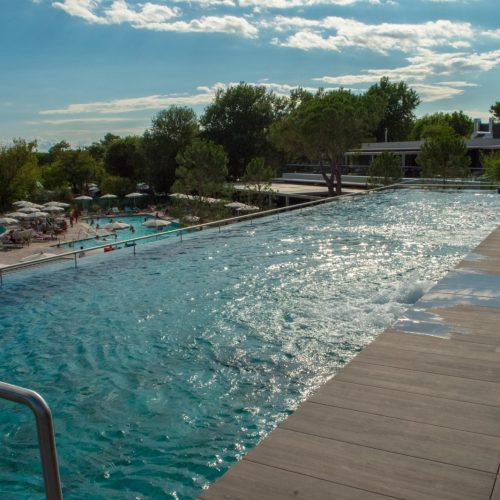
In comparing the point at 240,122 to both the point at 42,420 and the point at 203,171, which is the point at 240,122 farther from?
the point at 42,420

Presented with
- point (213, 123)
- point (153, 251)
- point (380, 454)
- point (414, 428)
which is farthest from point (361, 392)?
point (213, 123)

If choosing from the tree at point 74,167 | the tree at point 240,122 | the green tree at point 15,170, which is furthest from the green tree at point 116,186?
the green tree at point 15,170

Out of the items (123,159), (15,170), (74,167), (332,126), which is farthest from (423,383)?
(123,159)

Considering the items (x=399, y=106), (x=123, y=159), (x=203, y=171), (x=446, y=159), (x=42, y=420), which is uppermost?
(x=399, y=106)

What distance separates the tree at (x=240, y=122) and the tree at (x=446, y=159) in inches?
1058

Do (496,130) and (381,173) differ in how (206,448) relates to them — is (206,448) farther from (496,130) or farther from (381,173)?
(496,130)

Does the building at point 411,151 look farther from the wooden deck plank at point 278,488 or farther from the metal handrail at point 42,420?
the metal handrail at point 42,420

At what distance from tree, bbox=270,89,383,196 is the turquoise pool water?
77.6 feet

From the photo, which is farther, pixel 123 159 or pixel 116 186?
pixel 123 159

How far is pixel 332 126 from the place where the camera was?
37.8 m

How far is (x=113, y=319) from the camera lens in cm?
873

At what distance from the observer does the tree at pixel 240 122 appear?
6006 centimetres

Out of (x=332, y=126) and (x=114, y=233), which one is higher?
(x=332, y=126)

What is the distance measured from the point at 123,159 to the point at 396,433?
229 feet
